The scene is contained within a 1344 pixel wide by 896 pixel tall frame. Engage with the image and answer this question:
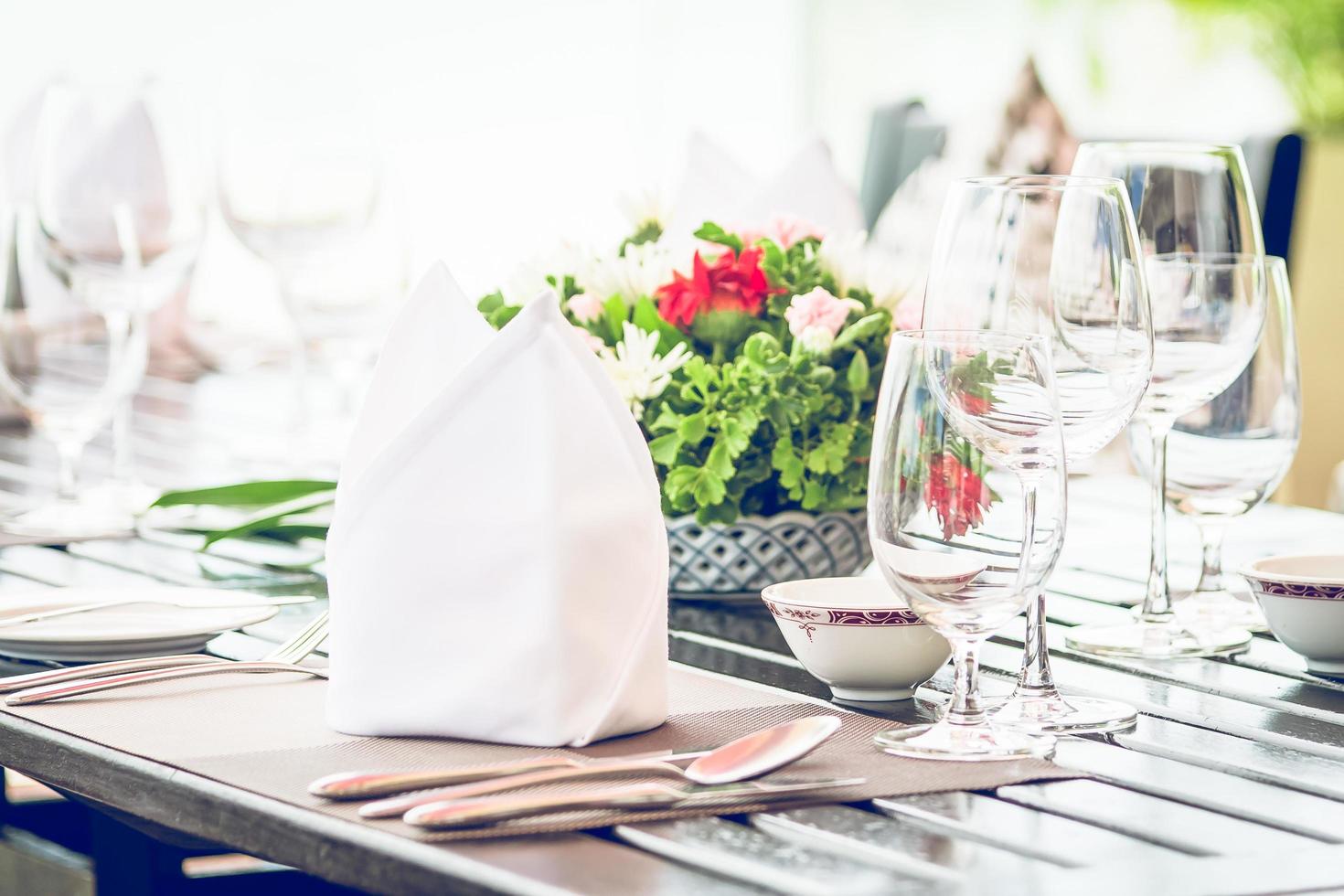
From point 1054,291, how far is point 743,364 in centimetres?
31

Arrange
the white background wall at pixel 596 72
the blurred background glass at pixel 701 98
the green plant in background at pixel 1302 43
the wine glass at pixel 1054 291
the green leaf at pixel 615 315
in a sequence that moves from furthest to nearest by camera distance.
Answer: the green plant in background at pixel 1302 43
the white background wall at pixel 596 72
the blurred background glass at pixel 701 98
the green leaf at pixel 615 315
the wine glass at pixel 1054 291

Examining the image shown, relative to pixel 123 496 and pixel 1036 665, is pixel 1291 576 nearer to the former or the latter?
pixel 1036 665

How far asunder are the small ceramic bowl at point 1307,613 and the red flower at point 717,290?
37cm

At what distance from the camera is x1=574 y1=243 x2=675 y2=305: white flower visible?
4.04 feet

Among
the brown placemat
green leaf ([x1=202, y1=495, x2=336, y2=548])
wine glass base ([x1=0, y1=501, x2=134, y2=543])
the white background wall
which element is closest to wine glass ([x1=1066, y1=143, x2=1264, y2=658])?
the brown placemat

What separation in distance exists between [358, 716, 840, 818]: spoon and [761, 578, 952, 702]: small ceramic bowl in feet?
0.32

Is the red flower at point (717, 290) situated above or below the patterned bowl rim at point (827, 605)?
above

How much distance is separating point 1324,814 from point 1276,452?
0.48m

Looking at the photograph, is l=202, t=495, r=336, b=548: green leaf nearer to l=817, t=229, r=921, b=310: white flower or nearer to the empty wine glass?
l=817, t=229, r=921, b=310: white flower

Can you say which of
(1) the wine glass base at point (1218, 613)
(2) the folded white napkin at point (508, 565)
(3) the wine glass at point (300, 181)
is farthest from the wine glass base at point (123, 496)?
(1) the wine glass base at point (1218, 613)

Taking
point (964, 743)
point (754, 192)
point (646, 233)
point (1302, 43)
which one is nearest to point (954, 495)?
point (964, 743)

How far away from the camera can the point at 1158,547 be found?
1082 mm

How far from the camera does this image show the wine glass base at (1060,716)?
0.86 metres

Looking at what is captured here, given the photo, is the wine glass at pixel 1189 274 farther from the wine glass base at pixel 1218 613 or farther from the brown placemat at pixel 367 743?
the brown placemat at pixel 367 743
